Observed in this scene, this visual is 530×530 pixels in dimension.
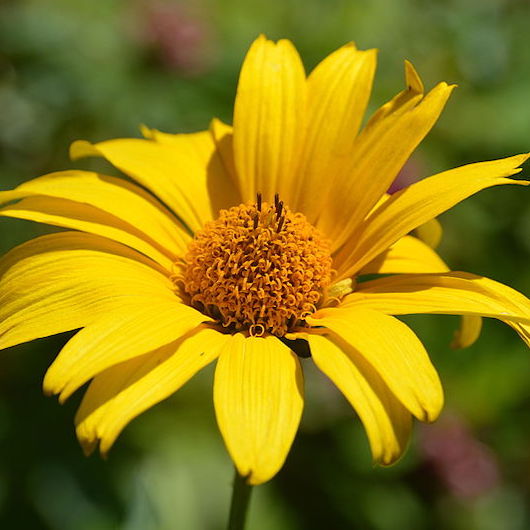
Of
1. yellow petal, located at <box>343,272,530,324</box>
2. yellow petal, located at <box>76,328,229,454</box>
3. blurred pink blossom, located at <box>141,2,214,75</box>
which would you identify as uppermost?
blurred pink blossom, located at <box>141,2,214,75</box>

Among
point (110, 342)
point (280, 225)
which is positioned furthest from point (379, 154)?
point (110, 342)

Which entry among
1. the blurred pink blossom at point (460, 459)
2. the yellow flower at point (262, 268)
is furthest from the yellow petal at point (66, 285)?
the blurred pink blossom at point (460, 459)

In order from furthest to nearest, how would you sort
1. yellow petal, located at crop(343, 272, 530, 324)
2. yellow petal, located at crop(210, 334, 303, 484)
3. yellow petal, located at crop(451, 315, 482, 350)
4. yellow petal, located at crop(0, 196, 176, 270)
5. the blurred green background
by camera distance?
1. the blurred green background
2. yellow petal, located at crop(451, 315, 482, 350)
3. yellow petal, located at crop(0, 196, 176, 270)
4. yellow petal, located at crop(343, 272, 530, 324)
5. yellow petal, located at crop(210, 334, 303, 484)

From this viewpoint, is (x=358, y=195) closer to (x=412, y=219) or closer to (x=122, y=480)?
(x=412, y=219)

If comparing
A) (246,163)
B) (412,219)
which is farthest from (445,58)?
(412,219)

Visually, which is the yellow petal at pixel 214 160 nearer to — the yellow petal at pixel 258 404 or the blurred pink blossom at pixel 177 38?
the yellow petal at pixel 258 404

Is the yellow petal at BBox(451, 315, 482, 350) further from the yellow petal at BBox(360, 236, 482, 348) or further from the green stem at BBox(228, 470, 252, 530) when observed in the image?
the green stem at BBox(228, 470, 252, 530)

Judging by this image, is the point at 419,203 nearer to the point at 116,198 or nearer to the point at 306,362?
the point at 116,198

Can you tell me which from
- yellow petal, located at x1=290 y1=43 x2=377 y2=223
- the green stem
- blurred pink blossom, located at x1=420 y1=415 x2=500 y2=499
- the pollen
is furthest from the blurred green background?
yellow petal, located at x1=290 y1=43 x2=377 y2=223
